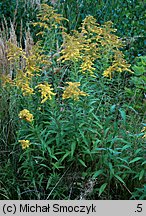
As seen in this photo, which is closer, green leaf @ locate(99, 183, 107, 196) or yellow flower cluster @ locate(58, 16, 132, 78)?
green leaf @ locate(99, 183, 107, 196)

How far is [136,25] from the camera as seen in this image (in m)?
6.41

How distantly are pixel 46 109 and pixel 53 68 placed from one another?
19.1 inches

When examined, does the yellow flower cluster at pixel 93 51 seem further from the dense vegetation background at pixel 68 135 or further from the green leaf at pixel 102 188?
the green leaf at pixel 102 188

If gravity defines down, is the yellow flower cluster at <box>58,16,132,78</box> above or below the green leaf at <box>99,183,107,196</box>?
above

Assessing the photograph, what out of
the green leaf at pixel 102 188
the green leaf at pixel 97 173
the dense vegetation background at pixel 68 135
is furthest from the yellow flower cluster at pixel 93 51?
the green leaf at pixel 102 188

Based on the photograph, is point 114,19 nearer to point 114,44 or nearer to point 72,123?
point 114,44

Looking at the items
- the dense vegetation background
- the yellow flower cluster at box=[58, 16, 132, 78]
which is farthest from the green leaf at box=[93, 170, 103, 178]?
the yellow flower cluster at box=[58, 16, 132, 78]

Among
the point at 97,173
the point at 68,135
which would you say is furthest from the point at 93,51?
the point at 97,173

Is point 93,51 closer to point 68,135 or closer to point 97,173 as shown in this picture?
point 68,135

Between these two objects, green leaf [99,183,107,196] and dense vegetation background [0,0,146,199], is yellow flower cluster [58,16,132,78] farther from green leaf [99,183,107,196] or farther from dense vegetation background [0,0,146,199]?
green leaf [99,183,107,196]

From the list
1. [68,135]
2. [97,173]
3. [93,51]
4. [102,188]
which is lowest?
[102,188]

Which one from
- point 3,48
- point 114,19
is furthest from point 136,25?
point 3,48
